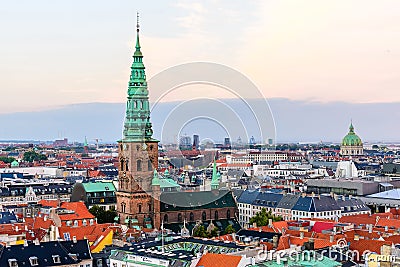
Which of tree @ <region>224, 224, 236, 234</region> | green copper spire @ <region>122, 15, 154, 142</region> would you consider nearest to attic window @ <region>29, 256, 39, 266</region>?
green copper spire @ <region>122, 15, 154, 142</region>

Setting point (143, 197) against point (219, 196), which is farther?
point (219, 196)

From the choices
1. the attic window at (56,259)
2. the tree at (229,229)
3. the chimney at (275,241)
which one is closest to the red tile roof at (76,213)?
the tree at (229,229)

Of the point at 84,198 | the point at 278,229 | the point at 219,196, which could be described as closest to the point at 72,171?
the point at 84,198

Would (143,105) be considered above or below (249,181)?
above

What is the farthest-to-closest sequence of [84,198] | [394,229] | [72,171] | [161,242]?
[72,171] < [84,198] < [394,229] < [161,242]

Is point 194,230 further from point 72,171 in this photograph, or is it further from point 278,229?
point 72,171

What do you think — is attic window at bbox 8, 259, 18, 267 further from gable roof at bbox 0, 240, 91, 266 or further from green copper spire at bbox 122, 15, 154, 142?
green copper spire at bbox 122, 15, 154, 142

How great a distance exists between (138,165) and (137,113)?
6.95m

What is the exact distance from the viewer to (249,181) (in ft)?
503

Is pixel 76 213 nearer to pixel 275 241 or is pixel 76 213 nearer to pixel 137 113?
pixel 137 113

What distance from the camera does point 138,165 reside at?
3738 inches

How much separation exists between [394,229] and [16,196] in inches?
3027

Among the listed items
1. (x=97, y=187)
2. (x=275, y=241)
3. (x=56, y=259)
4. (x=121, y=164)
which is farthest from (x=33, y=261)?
(x=97, y=187)

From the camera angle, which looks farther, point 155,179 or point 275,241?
point 155,179
